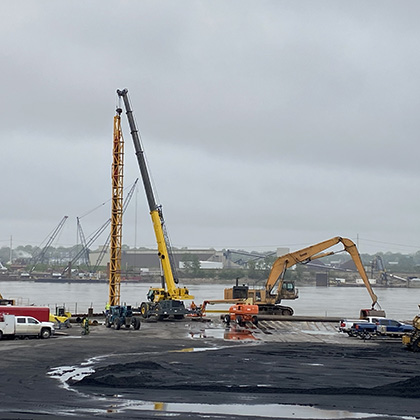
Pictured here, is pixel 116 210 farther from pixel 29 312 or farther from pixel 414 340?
pixel 414 340

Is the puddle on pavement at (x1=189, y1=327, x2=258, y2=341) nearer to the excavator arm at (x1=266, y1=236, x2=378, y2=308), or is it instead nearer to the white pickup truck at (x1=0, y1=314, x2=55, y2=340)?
the white pickup truck at (x1=0, y1=314, x2=55, y2=340)

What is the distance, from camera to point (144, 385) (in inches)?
1011

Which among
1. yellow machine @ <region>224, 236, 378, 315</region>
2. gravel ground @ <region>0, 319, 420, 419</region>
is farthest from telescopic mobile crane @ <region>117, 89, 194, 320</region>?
gravel ground @ <region>0, 319, 420, 419</region>

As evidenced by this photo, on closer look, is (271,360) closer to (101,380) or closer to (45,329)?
(101,380)

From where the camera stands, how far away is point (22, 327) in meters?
46.2

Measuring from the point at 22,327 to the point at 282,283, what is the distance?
1365 inches

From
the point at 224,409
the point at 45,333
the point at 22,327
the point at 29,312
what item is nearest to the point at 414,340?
the point at 224,409

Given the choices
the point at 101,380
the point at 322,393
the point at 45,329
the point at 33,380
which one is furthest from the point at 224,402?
the point at 45,329

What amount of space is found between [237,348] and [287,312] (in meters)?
33.7

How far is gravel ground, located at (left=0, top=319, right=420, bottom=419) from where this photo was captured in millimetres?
21609

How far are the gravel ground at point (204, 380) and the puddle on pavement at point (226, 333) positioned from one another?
195 inches

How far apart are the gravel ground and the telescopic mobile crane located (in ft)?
68.6

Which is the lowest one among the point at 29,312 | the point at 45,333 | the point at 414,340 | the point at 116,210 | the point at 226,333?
the point at 226,333

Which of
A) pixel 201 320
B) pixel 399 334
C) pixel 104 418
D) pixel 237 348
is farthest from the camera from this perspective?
pixel 201 320
